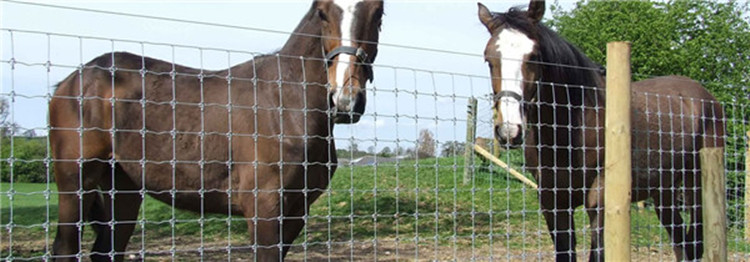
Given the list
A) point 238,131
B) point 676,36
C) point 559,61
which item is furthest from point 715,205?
point 676,36

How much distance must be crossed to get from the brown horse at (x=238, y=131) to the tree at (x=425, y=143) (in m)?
0.40

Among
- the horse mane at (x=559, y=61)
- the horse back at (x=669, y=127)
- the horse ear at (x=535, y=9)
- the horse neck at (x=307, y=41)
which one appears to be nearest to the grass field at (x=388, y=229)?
the horse back at (x=669, y=127)

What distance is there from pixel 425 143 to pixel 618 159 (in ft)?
3.49

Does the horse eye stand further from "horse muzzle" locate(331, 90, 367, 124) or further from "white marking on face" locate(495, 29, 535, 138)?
"white marking on face" locate(495, 29, 535, 138)

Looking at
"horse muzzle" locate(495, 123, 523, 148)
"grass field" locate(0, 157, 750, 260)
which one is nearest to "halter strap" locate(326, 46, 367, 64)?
"horse muzzle" locate(495, 123, 523, 148)

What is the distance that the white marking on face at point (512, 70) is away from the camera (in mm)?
3705

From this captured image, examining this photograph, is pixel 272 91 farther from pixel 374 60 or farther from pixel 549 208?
pixel 549 208

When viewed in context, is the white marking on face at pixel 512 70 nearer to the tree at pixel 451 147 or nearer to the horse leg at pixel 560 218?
the tree at pixel 451 147

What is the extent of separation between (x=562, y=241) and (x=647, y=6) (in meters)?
14.4

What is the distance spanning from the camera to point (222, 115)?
3654mm

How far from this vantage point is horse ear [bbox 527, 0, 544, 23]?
4465mm

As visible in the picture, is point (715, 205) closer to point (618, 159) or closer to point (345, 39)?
point (618, 159)

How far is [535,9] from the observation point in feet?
14.7

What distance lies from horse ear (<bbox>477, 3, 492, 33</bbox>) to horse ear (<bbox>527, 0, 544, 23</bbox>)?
0.93 ft
